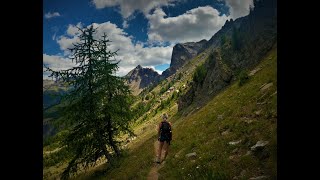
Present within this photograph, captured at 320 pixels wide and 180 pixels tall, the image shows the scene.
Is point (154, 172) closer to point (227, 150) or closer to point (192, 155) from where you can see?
point (192, 155)

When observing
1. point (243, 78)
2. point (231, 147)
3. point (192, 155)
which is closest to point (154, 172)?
point (192, 155)

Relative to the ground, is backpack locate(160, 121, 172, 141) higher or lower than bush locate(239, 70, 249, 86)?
lower

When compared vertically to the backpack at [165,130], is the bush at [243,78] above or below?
above

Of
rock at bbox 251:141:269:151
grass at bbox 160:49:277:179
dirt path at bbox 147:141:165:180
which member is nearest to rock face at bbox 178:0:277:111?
grass at bbox 160:49:277:179

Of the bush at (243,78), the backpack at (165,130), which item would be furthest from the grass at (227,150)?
the bush at (243,78)

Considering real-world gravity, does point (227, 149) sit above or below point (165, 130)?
below

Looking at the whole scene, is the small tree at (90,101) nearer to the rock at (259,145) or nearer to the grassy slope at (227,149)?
the grassy slope at (227,149)

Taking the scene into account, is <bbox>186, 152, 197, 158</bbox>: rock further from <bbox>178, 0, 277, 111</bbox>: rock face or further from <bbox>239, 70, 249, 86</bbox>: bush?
<bbox>178, 0, 277, 111</bbox>: rock face

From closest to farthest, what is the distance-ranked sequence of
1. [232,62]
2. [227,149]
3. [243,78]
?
[227,149] → [243,78] → [232,62]

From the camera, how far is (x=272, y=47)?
50688 millimetres

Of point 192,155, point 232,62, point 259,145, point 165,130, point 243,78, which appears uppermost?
point 232,62

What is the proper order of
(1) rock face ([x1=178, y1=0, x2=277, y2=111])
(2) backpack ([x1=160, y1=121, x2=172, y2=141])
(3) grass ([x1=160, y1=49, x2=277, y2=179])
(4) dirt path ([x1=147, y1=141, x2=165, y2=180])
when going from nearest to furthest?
1. (3) grass ([x1=160, y1=49, x2=277, y2=179])
2. (4) dirt path ([x1=147, y1=141, x2=165, y2=180])
3. (2) backpack ([x1=160, y1=121, x2=172, y2=141])
4. (1) rock face ([x1=178, y1=0, x2=277, y2=111])
